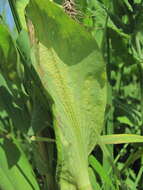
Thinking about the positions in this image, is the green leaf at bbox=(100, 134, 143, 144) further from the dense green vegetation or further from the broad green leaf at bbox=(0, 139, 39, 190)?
the broad green leaf at bbox=(0, 139, 39, 190)

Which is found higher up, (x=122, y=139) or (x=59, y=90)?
(x=59, y=90)

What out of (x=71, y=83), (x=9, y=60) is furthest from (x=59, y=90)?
(x=9, y=60)

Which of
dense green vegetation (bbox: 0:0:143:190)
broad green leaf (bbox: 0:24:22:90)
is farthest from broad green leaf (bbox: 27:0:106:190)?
broad green leaf (bbox: 0:24:22:90)

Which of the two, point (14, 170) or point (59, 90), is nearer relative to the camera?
point (59, 90)

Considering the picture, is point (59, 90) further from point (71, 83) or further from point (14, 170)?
point (14, 170)

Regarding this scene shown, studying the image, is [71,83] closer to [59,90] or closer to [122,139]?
[59,90]

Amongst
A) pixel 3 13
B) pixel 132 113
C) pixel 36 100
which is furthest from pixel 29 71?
pixel 132 113

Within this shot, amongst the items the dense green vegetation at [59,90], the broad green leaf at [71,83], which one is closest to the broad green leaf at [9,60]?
the dense green vegetation at [59,90]
